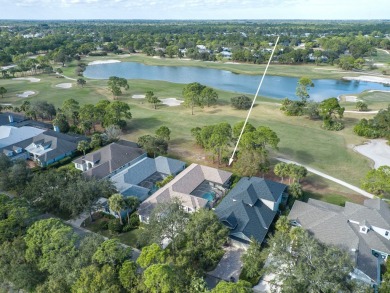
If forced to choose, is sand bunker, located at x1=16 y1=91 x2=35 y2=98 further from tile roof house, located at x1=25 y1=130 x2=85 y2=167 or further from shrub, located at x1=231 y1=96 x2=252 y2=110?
shrub, located at x1=231 y1=96 x2=252 y2=110

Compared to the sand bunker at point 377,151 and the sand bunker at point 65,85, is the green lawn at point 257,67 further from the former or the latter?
the sand bunker at point 377,151

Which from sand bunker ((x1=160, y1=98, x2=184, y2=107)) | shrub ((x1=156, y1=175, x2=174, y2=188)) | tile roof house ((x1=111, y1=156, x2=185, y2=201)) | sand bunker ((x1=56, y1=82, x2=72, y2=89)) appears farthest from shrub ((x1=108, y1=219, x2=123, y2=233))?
sand bunker ((x1=56, y1=82, x2=72, y2=89))

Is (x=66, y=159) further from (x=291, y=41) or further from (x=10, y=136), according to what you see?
(x=291, y=41)

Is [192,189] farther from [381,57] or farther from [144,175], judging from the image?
[381,57]

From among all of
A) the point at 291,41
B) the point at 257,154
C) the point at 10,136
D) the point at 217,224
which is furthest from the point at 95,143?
the point at 291,41

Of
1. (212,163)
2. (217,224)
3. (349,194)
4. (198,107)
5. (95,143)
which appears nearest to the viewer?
(217,224)

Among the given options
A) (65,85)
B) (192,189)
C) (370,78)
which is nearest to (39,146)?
(192,189)
